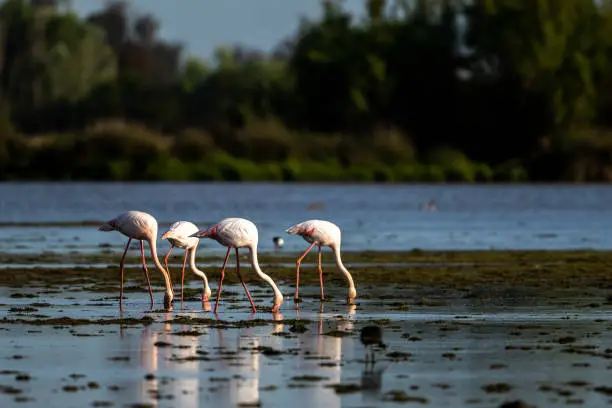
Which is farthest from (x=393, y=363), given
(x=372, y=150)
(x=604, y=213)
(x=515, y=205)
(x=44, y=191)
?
(x=372, y=150)

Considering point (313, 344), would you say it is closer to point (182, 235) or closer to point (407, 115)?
point (182, 235)

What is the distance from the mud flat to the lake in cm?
1299

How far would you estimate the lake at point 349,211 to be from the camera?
43.0 meters

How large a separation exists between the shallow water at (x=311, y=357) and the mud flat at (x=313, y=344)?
0.07ft

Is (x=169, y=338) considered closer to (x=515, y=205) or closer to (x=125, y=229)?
(x=125, y=229)

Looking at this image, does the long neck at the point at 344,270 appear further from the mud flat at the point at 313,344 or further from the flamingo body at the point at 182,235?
the flamingo body at the point at 182,235

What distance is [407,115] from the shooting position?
123062 mm

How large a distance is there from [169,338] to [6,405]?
494cm

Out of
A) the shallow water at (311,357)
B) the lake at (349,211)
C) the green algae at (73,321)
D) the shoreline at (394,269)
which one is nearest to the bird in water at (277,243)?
the lake at (349,211)

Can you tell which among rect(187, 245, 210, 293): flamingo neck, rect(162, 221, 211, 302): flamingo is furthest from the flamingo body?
rect(187, 245, 210, 293): flamingo neck

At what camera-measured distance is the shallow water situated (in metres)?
14.5

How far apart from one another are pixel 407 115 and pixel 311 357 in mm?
106489

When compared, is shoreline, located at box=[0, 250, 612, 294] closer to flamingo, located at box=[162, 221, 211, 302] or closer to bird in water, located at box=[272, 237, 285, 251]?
bird in water, located at box=[272, 237, 285, 251]

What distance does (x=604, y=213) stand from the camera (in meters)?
68.8
